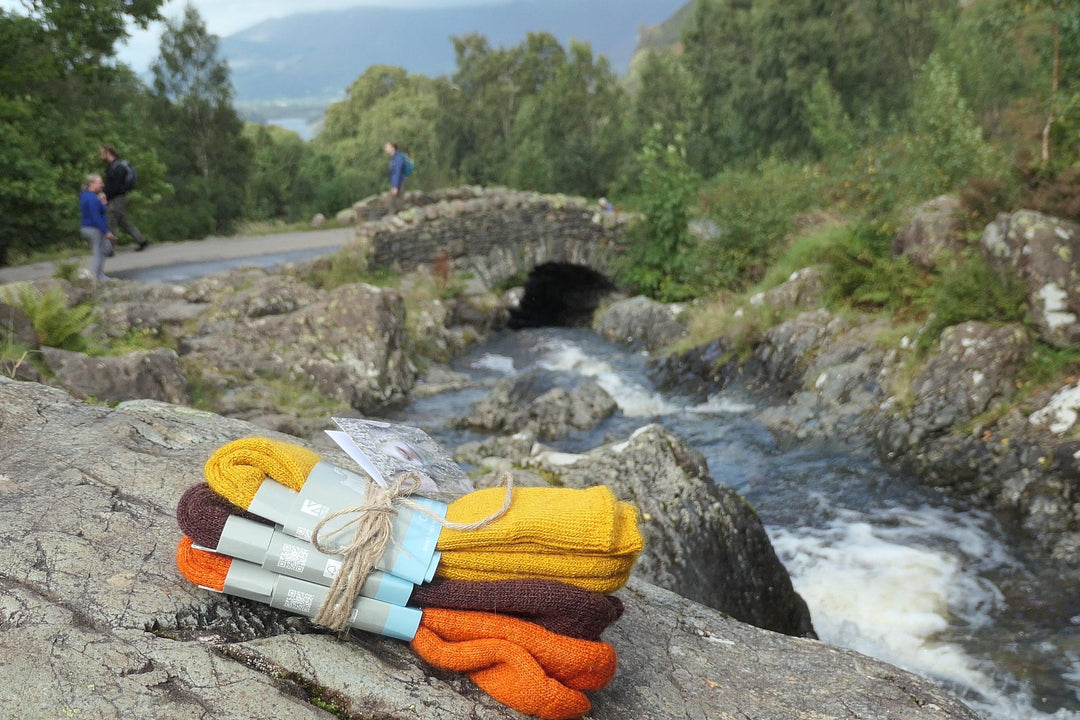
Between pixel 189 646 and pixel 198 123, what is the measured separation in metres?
27.8

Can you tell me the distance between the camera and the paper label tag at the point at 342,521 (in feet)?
6.94

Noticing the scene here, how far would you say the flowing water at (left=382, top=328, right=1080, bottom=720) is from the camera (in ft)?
15.8

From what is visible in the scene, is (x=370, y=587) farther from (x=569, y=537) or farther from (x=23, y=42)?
(x=23, y=42)

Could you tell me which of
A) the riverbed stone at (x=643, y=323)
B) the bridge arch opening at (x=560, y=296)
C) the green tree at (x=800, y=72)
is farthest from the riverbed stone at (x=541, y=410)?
the green tree at (x=800, y=72)

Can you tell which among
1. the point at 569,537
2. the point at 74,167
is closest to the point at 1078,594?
the point at 569,537

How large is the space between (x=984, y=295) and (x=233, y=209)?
23292 millimetres

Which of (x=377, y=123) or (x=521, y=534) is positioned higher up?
(x=377, y=123)

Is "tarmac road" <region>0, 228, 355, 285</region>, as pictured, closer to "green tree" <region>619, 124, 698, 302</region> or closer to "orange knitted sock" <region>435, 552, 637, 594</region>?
"green tree" <region>619, 124, 698, 302</region>

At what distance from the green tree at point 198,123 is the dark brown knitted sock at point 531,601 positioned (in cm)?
2472

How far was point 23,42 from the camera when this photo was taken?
14961mm

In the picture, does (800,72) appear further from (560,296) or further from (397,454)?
(397,454)

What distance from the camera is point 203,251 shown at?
17391 millimetres

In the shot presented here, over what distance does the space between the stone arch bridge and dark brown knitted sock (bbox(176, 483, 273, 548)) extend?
1455 cm

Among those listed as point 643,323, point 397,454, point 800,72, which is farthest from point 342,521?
point 800,72
